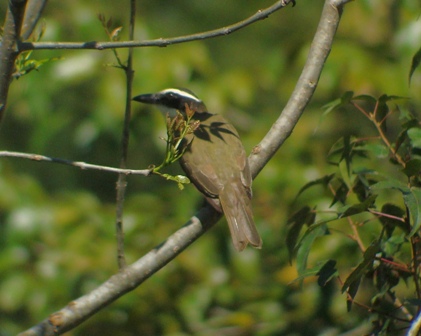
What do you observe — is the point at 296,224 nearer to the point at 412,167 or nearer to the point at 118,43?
the point at 412,167

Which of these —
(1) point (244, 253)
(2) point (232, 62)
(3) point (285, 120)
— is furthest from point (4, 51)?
(2) point (232, 62)

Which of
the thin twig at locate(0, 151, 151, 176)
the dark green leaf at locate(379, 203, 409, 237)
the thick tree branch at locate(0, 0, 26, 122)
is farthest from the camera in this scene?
the dark green leaf at locate(379, 203, 409, 237)

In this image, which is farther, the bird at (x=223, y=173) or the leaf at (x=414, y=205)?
the bird at (x=223, y=173)

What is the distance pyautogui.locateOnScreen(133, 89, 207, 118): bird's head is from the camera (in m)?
4.26

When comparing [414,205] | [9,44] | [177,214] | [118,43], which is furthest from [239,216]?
[9,44]

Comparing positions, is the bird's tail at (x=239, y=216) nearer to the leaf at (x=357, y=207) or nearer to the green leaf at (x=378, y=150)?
the green leaf at (x=378, y=150)

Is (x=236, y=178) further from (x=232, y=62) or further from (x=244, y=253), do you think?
(x=232, y=62)

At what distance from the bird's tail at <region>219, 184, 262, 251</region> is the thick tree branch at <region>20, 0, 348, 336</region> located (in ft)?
1.18

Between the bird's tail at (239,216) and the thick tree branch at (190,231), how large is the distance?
0.36 meters

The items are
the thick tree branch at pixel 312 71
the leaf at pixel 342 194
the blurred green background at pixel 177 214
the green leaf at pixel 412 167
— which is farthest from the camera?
the blurred green background at pixel 177 214

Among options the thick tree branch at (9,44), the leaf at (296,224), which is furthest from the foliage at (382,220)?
the thick tree branch at (9,44)

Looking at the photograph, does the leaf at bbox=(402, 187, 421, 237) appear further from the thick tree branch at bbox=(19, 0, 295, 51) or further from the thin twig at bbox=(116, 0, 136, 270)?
the thin twig at bbox=(116, 0, 136, 270)

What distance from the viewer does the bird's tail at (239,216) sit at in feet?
11.4

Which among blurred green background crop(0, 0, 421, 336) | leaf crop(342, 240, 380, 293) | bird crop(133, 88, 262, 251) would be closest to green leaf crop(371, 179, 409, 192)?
leaf crop(342, 240, 380, 293)
